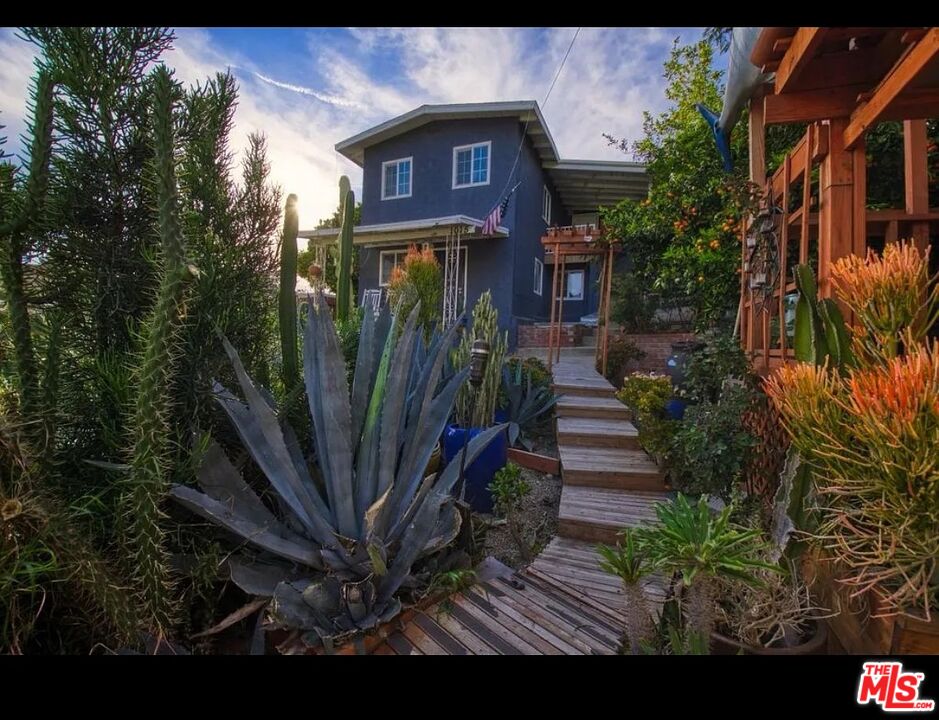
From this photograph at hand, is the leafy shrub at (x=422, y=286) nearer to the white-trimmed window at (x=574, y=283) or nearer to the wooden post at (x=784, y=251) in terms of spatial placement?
the wooden post at (x=784, y=251)

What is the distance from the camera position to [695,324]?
5938 millimetres

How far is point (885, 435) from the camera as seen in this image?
91cm

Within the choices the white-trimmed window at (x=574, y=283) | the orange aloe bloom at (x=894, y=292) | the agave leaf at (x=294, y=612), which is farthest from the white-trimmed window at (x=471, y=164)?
the agave leaf at (x=294, y=612)

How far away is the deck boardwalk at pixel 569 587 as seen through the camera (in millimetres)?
1446

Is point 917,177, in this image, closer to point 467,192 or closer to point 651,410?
point 651,410

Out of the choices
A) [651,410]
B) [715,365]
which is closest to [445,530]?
[715,365]

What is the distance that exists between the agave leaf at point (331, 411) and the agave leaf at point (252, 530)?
148mm

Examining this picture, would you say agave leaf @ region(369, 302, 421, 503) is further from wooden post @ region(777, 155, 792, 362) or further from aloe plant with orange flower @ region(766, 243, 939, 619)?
wooden post @ region(777, 155, 792, 362)

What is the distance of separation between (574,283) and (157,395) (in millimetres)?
12992

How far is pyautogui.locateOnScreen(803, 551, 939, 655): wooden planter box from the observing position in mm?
972

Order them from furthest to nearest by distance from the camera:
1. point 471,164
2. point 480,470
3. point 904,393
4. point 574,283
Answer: point 574,283, point 471,164, point 480,470, point 904,393

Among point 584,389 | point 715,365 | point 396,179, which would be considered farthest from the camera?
point 396,179

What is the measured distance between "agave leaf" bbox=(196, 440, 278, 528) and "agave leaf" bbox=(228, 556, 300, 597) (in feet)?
0.48
